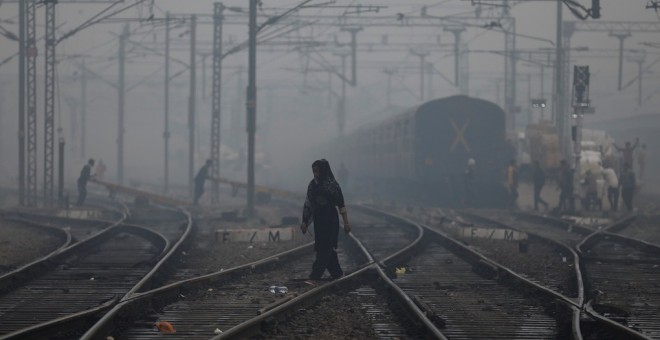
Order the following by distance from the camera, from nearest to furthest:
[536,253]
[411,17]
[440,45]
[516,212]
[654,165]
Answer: [536,253], [516,212], [411,17], [440,45], [654,165]

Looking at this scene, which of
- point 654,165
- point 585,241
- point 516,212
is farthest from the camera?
point 654,165

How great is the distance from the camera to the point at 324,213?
12133mm

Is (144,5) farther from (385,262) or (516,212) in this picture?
(385,262)

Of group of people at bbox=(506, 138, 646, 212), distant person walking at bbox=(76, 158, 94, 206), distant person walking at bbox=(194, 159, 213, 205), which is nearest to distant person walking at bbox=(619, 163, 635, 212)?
group of people at bbox=(506, 138, 646, 212)

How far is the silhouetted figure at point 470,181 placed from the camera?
102ft

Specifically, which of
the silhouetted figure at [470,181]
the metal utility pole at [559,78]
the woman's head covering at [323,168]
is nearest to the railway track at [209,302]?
the woman's head covering at [323,168]

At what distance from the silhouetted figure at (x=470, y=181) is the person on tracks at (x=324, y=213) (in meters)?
19.3

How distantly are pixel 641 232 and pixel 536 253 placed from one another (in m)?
7.22

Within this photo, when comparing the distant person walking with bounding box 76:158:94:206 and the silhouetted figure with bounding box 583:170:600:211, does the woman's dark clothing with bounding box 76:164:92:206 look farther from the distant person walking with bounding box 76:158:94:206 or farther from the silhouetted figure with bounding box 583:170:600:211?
the silhouetted figure with bounding box 583:170:600:211

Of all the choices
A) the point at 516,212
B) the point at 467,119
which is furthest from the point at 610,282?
the point at 467,119

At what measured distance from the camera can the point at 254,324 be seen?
8461mm

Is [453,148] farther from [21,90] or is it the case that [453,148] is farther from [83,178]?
[21,90]

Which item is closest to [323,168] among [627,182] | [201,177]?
[627,182]

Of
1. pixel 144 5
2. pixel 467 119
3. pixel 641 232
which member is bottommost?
pixel 641 232
